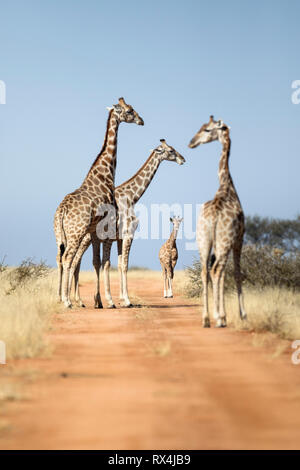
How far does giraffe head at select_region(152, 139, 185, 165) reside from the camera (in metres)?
14.7

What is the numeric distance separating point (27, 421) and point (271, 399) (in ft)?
7.10

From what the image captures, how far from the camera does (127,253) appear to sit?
1385 cm

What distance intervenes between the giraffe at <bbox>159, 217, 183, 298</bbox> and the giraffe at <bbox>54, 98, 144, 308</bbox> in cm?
477

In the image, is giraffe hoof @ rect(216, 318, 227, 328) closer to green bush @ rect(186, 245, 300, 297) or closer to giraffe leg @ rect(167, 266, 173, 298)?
green bush @ rect(186, 245, 300, 297)

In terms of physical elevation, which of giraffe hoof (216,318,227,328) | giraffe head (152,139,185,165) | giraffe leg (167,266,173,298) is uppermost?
giraffe head (152,139,185,165)

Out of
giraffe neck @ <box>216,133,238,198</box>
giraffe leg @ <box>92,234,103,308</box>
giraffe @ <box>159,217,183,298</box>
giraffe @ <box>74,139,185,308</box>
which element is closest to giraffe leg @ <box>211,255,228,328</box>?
giraffe neck @ <box>216,133,238,198</box>

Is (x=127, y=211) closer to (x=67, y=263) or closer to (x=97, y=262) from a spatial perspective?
(x=97, y=262)

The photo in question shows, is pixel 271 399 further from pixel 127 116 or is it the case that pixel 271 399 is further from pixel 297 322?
pixel 127 116

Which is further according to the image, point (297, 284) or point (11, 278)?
point (11, 278)

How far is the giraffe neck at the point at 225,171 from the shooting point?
10.7 metres

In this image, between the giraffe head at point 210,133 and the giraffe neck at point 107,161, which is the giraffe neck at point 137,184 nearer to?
the giraffe neck at point 107,161

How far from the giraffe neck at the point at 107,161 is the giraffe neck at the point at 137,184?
45cm
